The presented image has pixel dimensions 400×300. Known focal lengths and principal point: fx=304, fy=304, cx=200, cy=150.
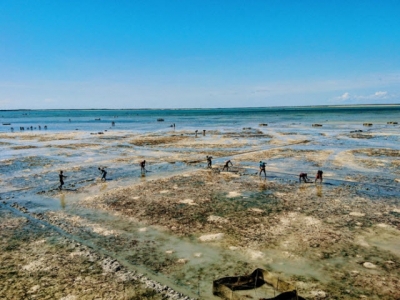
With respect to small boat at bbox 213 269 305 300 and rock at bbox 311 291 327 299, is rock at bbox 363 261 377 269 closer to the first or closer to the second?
rock at bbox 311 291 327 299

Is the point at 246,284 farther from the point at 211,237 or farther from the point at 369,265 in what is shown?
the point at 369,265

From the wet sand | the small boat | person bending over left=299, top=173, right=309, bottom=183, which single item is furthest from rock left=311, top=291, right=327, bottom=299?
person bending over left=299, top=173, right=309, bottom=183

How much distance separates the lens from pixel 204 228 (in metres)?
15.9

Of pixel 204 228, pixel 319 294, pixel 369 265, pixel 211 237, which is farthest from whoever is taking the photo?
pixel 204 228

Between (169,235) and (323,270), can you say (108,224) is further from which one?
(323,270)

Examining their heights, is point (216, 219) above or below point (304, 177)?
below

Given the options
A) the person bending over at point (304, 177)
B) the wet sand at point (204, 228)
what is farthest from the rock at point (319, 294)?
the person bending over at point (304, 177)

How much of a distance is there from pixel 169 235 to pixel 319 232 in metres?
7.45

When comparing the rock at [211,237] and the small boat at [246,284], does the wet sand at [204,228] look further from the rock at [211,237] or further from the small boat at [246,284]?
the small boat at [246,284]

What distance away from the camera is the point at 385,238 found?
14.3 meters

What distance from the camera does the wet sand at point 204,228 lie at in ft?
36.4

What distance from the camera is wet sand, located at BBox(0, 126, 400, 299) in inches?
437

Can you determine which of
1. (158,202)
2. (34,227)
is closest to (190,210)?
(158,202)

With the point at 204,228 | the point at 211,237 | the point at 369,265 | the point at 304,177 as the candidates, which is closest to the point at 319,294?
the point at 369,265
